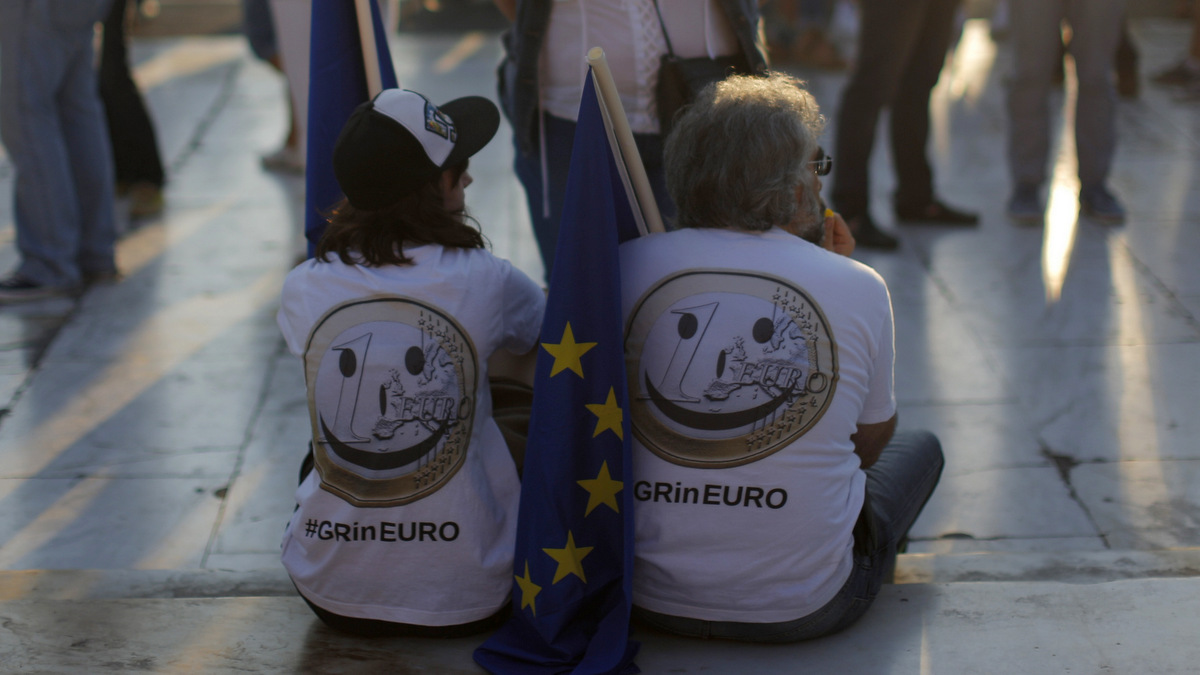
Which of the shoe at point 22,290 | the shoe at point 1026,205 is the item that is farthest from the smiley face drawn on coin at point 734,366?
the shoe at point 1026,205

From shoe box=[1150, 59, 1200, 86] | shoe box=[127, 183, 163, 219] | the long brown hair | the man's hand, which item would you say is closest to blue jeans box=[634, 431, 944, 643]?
the man's hand

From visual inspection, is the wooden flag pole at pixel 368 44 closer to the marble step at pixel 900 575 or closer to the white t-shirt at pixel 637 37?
the white t-shirt at pixel 637 37

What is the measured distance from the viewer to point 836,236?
2492 mm

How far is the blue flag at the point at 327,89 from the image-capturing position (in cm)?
271

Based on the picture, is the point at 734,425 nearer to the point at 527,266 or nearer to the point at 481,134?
the point at 481,134

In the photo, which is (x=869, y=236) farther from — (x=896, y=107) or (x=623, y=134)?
(x=623, y=134)

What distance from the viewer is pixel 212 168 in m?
6.12

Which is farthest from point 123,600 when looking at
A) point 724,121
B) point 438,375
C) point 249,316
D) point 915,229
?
point 915,229

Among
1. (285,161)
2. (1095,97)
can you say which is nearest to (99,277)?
(285,161)

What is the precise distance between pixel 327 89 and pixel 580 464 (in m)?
1.18

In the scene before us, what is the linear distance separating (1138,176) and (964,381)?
8.75 feet

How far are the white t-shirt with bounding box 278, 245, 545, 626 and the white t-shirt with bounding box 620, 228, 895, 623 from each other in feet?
0.98

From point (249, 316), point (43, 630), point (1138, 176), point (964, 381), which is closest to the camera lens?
point (43, 630)

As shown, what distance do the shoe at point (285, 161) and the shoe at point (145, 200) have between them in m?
0.71
